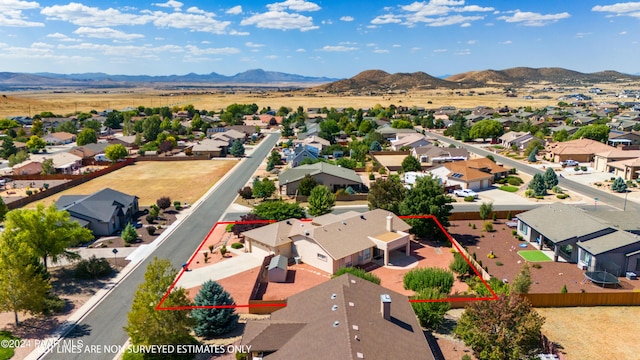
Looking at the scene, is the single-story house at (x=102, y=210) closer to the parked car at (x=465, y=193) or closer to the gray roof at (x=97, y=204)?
the gray roof at (x=97, y=204)

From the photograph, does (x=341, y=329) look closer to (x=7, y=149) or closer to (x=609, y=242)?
(x=609, y=242)

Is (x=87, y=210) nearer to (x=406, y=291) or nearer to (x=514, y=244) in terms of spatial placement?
(x=406, y=291)

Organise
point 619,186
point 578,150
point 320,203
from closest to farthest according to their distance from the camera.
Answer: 1. point 320,203
2. point 619,186
3. point 578,150

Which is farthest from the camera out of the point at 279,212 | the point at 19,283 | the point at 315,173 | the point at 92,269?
the point at 315,173

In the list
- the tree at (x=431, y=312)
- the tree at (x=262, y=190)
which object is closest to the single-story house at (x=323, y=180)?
the tree at (x=262, y=190)

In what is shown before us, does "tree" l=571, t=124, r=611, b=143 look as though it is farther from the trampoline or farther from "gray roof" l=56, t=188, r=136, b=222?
"gray roof" l=56, t=188, r=136, b=222

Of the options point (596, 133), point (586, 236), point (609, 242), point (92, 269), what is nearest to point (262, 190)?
point (92, 269)
